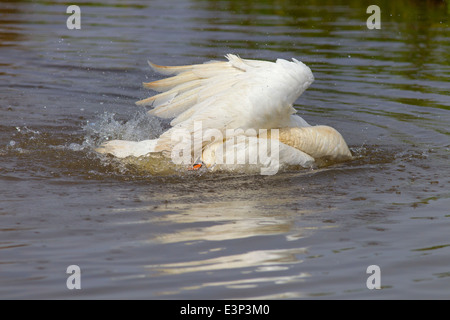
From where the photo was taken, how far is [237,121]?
245 inches

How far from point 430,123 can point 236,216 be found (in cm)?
404

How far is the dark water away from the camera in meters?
4.54

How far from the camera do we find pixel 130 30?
15.1 metres

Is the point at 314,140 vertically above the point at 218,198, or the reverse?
the point at 314,140

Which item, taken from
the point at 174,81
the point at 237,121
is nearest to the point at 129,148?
the point at 174,81

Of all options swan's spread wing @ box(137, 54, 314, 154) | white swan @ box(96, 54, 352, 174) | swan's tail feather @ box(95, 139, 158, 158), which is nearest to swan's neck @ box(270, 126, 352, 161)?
white swan @ box(96, 54, 352, 174)

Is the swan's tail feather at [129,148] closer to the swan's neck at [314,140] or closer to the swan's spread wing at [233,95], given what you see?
the swan's spread wing at [233,95]

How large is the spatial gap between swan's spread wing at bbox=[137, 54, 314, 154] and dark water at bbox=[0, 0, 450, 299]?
1.66ft

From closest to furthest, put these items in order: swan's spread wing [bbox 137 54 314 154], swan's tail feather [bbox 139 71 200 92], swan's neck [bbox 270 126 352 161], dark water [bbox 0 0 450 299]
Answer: dark water [bbox 0 0 450 299] < swan's spread wing [bbox 137 54 314 154] < swan's neck [bbox 270 126 352 161] < swan's tail feather [bbox 139 71 200 92]

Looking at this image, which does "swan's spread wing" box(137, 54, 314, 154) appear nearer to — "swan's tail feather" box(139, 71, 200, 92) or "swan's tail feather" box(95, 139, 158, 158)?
"swan's tail feather" box(139, 71, 200, 92)

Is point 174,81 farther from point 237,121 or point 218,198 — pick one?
point 218,198

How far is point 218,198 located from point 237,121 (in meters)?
0.64

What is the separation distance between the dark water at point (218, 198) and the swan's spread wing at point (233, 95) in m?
0.51
